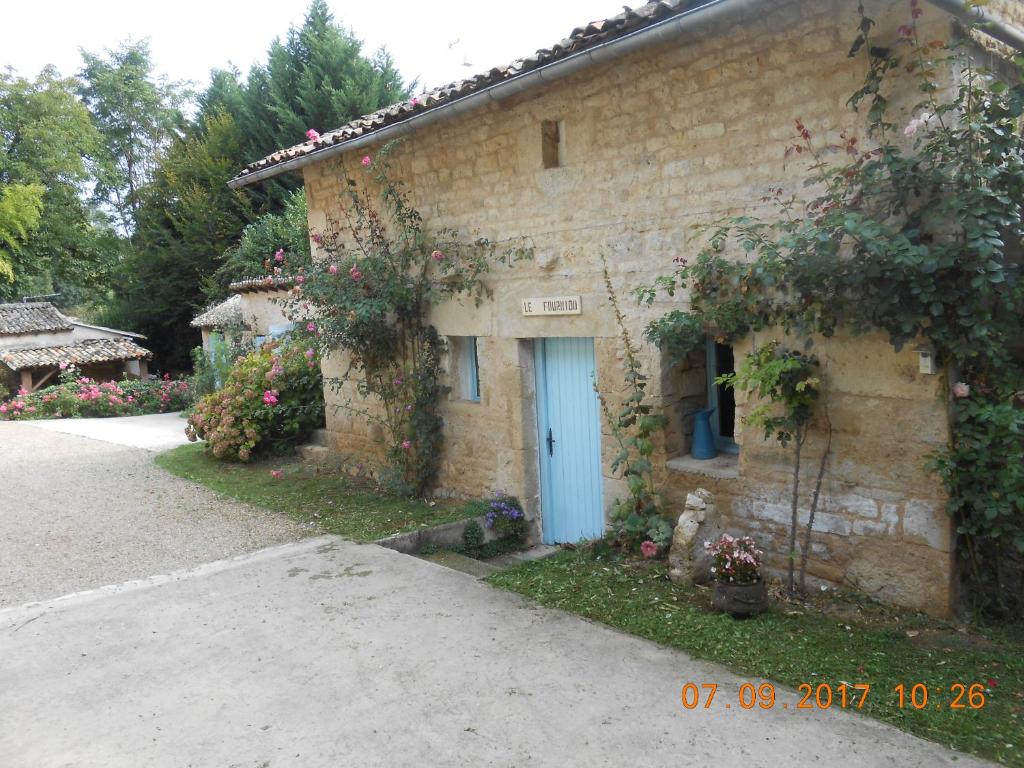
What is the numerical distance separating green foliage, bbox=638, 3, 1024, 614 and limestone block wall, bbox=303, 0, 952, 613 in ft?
0.54

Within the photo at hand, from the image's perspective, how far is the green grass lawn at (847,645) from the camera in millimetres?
3646

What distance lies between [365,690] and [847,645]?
8.73 feet

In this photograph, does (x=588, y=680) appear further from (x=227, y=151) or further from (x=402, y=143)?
(x=227, y=151)

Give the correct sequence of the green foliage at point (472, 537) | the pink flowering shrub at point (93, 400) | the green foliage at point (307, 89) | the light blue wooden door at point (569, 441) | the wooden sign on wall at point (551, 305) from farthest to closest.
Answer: the green foliage at point (307, 89)
the pink flowering shrub at point (93, 400)
the green foliage at point (472, 537)
the light blue wooden door at point (569, 441)
the wooden sign on wall at point (551, 305)

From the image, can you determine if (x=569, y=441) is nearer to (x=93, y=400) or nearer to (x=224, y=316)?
(x=224, y=316)

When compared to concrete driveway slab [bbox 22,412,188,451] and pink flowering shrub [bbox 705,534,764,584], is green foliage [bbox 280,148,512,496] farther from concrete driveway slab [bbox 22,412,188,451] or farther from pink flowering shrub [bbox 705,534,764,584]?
concrete driveway slab [bbox 22,412,188,451]

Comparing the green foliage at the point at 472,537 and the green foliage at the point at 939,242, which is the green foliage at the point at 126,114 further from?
the green foliage at the point at 939,242

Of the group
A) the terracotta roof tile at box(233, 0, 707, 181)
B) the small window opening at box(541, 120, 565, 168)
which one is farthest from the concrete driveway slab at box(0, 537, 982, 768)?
the terracotta roof tile at box(233, 0, 707, 181)

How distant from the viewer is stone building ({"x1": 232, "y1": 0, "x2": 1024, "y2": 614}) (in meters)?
4.88

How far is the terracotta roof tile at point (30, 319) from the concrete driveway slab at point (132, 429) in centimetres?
669

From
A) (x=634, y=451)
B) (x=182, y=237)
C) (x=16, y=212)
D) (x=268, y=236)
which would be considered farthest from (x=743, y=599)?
(x=16, y=212)

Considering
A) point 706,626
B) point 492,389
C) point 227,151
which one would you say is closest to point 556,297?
point 492,389

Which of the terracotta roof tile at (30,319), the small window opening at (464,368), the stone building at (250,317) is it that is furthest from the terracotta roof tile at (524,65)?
the terracotta roof tile at (30,319)

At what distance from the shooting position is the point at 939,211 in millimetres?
4316
